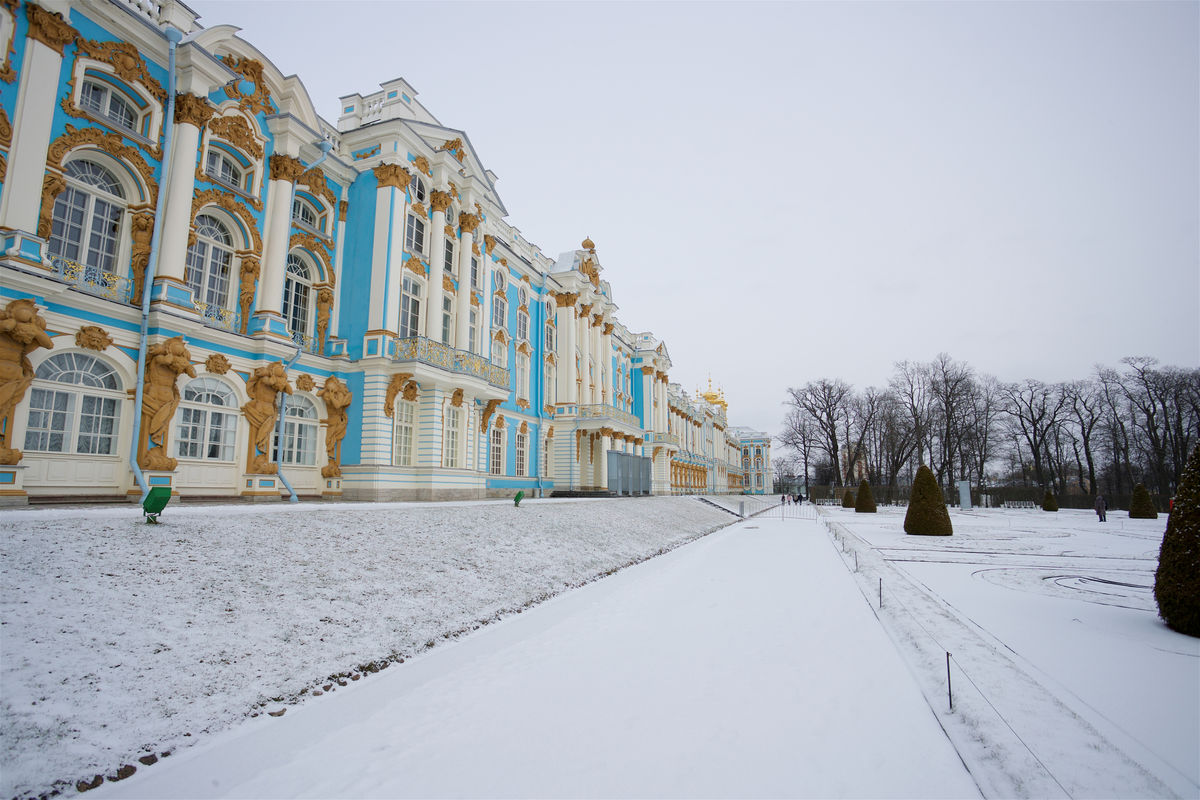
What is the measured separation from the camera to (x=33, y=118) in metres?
10.4

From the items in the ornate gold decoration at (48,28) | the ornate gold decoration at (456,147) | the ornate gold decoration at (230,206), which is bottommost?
the ornate gold decoration at (230,206)

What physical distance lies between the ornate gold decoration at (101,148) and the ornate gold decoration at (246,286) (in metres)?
2.44

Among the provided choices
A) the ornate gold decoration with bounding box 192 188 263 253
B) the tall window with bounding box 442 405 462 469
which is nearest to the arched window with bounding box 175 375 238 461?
the ornate gold decoration with bounding box 192 188 263 253

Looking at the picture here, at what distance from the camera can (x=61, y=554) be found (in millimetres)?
5938

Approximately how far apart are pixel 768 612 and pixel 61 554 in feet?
28.6

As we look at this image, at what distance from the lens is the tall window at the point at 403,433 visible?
18094 mm

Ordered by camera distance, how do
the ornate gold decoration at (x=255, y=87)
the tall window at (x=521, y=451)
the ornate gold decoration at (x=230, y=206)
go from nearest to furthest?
the ornate gold decoration at (x=230, y=206), the ornate gold decoration at (x=255, y=87), the tall window at (x=521, y=451)

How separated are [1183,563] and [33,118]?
19.8m

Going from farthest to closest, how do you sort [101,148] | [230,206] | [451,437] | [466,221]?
1. [466,221]
2. [451,437]
3. [230,206]
4. [101,148]

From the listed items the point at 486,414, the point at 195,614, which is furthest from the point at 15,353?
the point at 486,414

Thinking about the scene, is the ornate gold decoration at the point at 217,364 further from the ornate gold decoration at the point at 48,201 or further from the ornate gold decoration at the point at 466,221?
the ornate gold decoration at the point at 466,221

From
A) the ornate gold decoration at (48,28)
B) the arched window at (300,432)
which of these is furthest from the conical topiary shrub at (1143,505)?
the ornate gold decoration at (48,28)

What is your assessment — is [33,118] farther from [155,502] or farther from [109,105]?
[155,502]

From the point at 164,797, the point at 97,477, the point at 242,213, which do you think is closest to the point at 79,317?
the point at 97,477
